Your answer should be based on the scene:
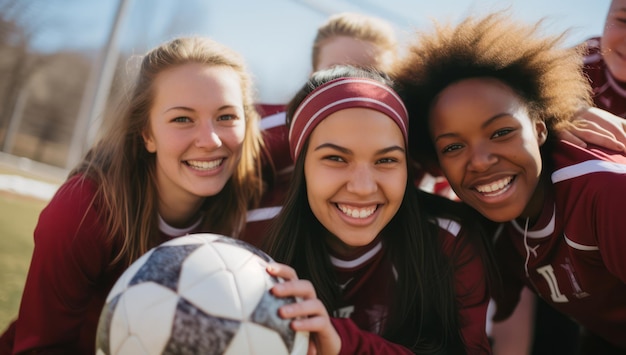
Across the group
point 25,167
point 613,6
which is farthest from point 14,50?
point 613,6

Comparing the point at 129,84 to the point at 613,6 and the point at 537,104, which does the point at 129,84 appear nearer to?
the point at 537,104

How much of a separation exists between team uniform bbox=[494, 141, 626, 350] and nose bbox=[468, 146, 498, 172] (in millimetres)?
335

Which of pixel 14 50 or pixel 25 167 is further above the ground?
pixel 14 50

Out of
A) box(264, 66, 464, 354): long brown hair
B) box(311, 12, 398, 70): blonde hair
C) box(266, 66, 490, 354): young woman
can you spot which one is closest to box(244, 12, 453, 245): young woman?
box(311, 12, 398, 70): blonde hair

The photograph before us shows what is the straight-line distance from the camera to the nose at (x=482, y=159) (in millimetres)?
2490

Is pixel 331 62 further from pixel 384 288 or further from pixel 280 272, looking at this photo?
pixel 280 272

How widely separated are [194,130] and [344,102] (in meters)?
0.84

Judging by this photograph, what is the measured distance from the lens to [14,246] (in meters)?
4.87

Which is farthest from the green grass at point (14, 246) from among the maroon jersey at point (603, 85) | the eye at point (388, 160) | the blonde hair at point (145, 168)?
the maroon jersey at point (603, 85)

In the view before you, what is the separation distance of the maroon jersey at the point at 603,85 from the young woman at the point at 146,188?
230 cm

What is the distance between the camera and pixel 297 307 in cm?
185

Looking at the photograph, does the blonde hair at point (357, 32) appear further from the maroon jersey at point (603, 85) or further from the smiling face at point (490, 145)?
the smiling face at point (490, 145)

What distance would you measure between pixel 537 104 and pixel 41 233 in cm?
252

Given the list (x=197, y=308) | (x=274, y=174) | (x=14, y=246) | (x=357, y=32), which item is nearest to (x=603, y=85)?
(x=357, y=32)
